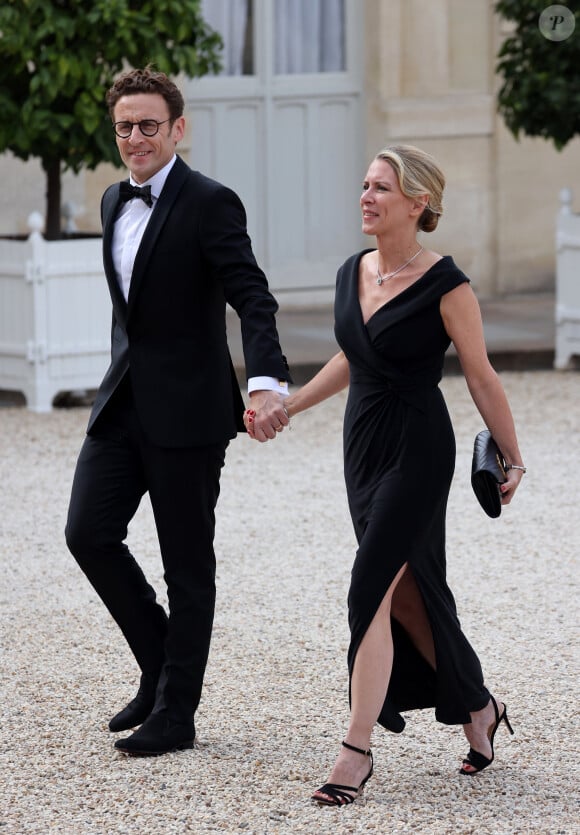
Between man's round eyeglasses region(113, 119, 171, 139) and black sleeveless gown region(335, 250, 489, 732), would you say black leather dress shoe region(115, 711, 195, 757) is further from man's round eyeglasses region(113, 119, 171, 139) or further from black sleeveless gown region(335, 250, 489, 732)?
man's round eyeglasses region(113, 119, 171, 139)

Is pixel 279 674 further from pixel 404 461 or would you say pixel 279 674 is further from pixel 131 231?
pixel 131 231

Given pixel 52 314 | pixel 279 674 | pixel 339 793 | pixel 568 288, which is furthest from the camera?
pixel 568 288

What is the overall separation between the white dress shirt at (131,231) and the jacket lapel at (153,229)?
0.02 m

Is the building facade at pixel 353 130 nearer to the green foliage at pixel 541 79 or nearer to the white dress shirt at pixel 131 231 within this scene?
the green foliage at pixel 541 79

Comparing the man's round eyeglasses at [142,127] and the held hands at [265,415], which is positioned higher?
the man's round eyeglasses at [142,127]

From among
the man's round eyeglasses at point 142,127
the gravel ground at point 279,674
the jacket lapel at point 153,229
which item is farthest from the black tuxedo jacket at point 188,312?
the gravel ground at point 279,674

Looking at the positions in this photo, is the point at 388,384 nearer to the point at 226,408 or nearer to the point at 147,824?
the point at 226,408

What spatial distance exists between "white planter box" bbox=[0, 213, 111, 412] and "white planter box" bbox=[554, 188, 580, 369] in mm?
2817

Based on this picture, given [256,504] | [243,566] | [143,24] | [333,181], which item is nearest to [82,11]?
[143,24]

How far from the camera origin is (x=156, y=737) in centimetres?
415

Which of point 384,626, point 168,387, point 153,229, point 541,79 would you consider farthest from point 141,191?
point 541,79

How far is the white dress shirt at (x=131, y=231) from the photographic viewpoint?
4.11 meters

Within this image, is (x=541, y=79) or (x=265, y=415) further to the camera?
(x=541, y=79)

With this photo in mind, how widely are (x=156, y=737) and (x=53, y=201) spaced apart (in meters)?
5.75
